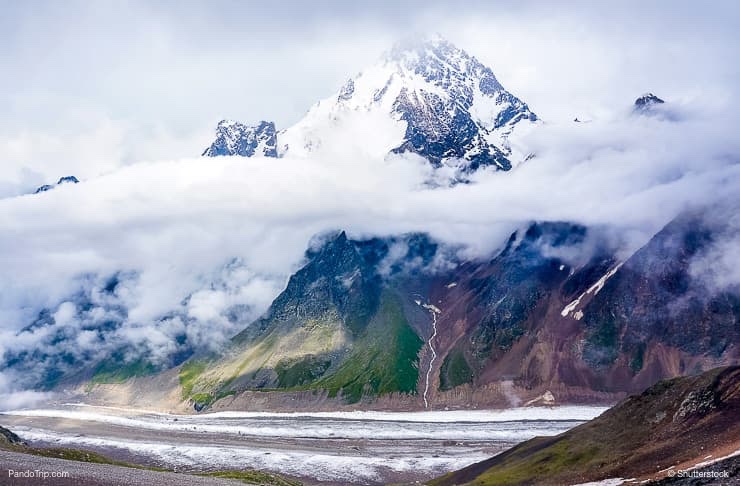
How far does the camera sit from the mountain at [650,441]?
9326cm

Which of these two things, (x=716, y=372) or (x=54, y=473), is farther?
(x=716, y=372)

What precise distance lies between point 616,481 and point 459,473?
67.0m

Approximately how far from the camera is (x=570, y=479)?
356ft

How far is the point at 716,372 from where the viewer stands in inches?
4530

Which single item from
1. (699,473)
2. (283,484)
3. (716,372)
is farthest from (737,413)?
(283,484)

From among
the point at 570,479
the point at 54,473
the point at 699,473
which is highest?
the point at 54,473

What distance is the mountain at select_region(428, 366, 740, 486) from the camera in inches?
3672

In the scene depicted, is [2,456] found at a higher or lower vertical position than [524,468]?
higher

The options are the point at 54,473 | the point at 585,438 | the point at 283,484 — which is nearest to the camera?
the point at 54,473

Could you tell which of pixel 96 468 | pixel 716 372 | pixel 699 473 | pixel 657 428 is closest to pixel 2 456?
pixel 96 468

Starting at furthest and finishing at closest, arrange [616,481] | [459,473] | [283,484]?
[459,473]
[283,484]
[616,481]

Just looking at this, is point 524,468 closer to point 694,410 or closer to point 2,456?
point 694,410

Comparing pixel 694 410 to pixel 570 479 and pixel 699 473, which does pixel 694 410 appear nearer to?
pixel 570 479

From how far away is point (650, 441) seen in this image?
108 m
